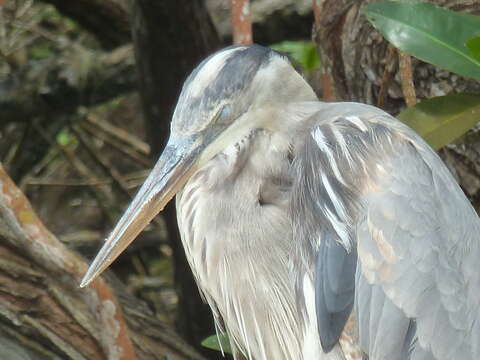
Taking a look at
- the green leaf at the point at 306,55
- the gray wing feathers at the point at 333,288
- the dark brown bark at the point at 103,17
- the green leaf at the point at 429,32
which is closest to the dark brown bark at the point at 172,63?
the green leaf at the point at 306,55

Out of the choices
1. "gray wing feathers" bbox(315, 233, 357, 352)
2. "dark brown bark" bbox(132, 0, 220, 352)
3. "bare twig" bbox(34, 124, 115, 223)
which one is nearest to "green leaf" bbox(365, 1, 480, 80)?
"gray wing feathers" bbox(315, 233, 357, 352)

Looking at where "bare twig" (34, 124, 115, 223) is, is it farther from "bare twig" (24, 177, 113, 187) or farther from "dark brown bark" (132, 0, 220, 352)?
"dark brown bark" (132, 0, 220, 352)

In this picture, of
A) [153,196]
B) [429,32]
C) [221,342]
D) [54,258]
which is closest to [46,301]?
[54,258]

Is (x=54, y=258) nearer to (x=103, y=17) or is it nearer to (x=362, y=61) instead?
(x=362, y=61)

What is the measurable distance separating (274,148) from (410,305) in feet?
1.35

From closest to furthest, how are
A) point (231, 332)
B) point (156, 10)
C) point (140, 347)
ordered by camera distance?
point (231, 332)
point (140, 347)
point (156, 10)

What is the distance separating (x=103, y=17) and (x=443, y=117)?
187 centimetres

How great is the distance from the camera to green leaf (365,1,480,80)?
80.6 inches

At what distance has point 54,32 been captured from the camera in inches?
166

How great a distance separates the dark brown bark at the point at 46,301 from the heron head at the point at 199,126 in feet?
1.40

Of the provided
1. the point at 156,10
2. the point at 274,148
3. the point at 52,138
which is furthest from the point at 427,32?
the point at 52,138

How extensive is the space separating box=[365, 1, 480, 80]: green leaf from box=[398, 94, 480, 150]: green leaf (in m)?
0.10

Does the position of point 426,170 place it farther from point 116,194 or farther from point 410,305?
point 116,194

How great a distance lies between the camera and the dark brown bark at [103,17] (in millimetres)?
3508
